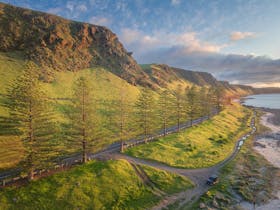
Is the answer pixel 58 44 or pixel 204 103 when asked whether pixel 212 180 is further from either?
pixel 58 44

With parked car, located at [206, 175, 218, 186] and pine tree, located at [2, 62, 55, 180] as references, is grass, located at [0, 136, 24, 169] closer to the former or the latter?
pine tree, located at [2, 62, 55, 180]

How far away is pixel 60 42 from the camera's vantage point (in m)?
137

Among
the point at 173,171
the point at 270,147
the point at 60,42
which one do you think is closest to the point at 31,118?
the point at 173,171

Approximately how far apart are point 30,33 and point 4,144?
105 m

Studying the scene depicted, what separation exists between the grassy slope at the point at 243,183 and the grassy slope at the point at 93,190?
6.06m

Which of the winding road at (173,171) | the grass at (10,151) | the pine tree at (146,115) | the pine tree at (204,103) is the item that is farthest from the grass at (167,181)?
the pine tree at (204,103)

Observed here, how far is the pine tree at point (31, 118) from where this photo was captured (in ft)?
110

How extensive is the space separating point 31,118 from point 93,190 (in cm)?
1646

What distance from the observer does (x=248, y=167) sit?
53.0 meters

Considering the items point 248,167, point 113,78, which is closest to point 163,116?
point 248,167

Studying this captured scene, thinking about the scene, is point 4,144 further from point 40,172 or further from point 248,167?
point 248,167

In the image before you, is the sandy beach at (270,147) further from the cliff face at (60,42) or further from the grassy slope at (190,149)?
the cliff face at (60,42)

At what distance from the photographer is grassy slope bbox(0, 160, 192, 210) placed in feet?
99.9

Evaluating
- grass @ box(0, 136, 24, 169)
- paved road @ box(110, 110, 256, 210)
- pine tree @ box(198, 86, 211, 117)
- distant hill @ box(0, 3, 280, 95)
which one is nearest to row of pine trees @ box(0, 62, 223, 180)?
grass @ box(0, 136, 24, 169)
